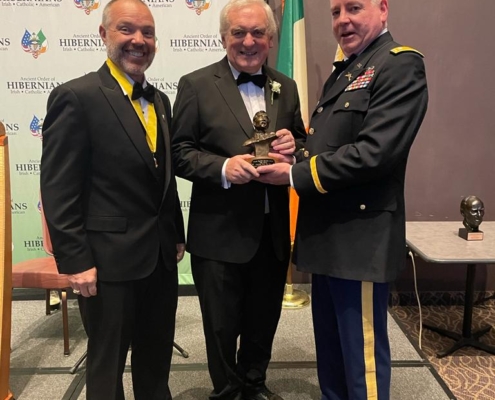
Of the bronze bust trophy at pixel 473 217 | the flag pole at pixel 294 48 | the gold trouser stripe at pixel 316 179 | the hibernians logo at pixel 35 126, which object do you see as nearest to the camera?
the gold trouser stripe at pixel 316 179

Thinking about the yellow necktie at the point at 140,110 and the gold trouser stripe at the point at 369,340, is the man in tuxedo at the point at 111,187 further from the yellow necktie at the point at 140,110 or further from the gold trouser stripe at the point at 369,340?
the gold trouser stripe at the point at 369,340

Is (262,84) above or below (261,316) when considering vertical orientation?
above

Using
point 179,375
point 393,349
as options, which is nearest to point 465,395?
point 393,349

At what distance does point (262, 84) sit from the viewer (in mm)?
1845

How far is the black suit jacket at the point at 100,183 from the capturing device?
4.69 ft

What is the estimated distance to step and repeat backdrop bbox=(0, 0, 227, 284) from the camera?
313 cm

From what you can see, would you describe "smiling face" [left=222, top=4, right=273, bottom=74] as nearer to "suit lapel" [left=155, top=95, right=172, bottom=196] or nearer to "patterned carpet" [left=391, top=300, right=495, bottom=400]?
"suit lapel" [left=155, top=95, right=172, bottom=196]

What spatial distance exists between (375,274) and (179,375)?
139cm

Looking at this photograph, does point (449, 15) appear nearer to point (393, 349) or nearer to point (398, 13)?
point (398, 13)

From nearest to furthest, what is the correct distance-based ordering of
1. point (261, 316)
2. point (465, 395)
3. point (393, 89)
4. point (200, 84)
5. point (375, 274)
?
point (393, 89), point (375, 274), point (200, 84), point (261, 316), point (465, 395)

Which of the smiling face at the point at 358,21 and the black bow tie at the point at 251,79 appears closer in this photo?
the smiling face at the point at 358,21

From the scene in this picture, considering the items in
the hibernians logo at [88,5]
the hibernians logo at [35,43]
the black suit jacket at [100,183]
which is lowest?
the black suit jacket at [100,183]

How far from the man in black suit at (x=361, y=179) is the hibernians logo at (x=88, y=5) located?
218 cm

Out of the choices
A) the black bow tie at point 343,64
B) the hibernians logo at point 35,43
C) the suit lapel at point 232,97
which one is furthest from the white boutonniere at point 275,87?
the hibernians logo at point 35,43
